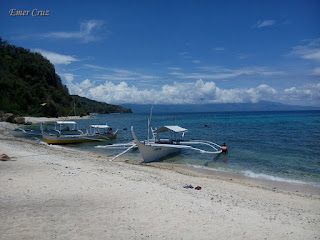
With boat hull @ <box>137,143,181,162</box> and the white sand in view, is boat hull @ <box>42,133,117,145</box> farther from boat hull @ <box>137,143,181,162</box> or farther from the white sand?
the white sand

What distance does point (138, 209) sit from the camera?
725 cm

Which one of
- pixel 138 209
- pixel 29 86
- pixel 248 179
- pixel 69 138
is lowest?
pixel 248 179

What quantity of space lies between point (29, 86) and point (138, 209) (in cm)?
→ 7613

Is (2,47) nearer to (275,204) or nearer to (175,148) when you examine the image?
(175,148)

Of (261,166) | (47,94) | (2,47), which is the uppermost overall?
(2,47)

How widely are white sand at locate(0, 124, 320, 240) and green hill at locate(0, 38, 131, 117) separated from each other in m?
45.4

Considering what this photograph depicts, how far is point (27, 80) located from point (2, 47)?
80.4ft

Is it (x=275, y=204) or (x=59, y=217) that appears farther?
(x=275, y=204)

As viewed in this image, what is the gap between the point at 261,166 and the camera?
1664cm

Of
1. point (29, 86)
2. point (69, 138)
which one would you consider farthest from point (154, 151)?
point (29, 86)

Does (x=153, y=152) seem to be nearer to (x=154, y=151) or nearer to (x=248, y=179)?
(x=154, y=151)

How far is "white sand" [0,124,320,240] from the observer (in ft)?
19.2

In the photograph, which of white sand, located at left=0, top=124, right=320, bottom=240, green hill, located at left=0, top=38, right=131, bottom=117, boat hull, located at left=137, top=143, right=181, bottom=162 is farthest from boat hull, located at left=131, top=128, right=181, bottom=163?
green hill, located at left=0, top=38, right=131, bottom=117

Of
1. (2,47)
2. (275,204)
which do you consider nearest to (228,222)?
(275,204)
